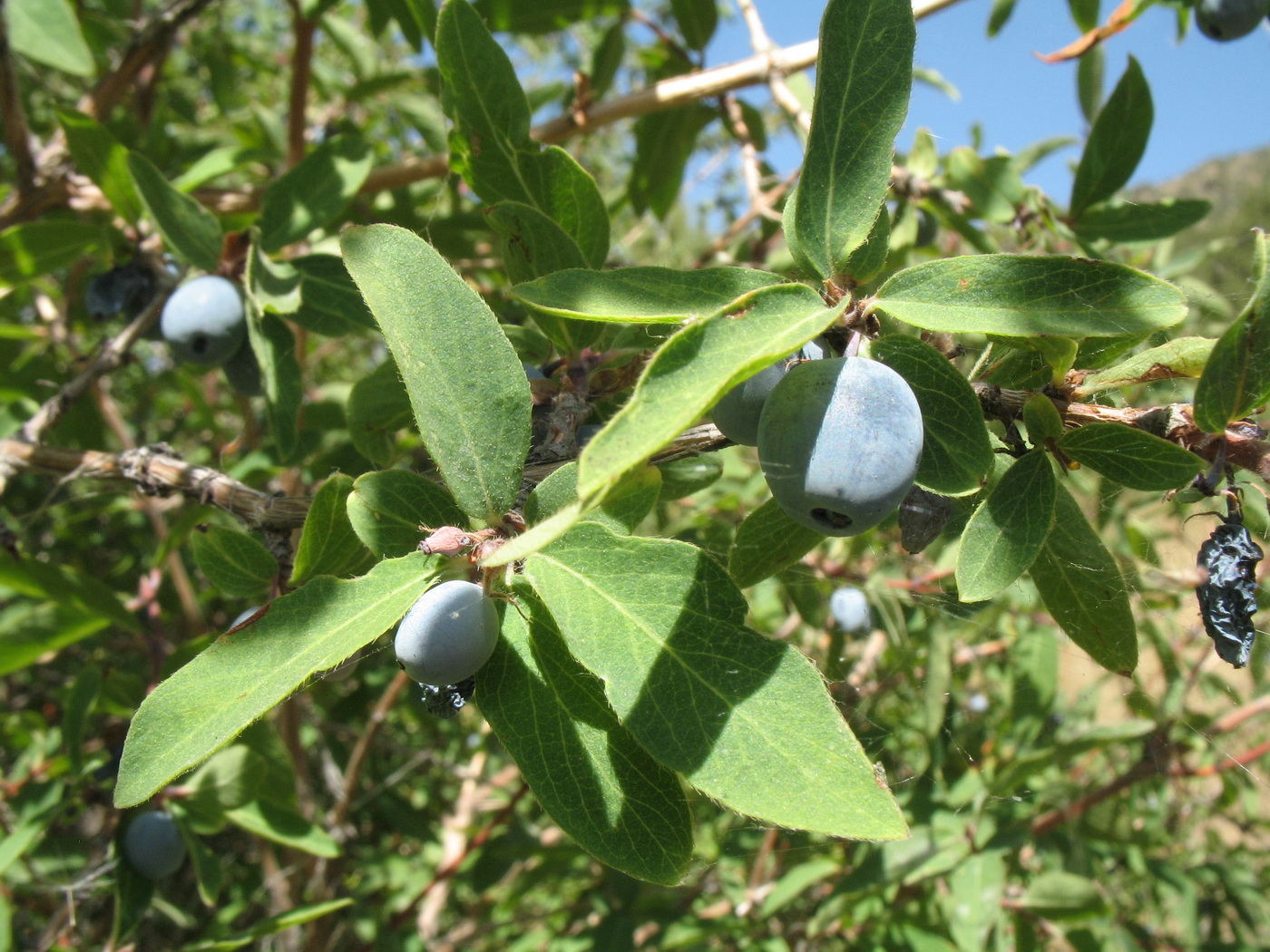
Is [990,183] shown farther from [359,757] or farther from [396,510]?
[359,757]

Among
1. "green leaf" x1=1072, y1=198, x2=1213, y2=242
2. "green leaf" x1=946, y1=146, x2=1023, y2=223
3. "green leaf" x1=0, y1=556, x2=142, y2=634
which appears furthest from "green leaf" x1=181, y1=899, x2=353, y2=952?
"green leaf" x1=1072, y1=198, x2=1213, y2=242

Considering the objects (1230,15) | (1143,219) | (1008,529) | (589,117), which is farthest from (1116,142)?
(1008,529)

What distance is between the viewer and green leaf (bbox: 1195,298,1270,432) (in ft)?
2.41

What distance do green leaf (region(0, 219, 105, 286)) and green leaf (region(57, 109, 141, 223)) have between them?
15 centimetres

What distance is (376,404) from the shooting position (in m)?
1.31

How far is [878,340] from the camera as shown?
843 mm

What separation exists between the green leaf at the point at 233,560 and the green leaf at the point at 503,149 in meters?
0.60

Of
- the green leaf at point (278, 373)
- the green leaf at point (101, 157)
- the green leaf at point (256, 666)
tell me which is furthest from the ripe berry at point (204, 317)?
the green leaf at point (256, 666)

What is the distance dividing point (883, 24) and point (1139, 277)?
333mm

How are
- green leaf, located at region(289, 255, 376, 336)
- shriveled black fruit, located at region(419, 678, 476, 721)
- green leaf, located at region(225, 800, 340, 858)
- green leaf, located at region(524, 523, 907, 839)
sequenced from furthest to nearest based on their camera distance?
green leaf, located at region(225, 800, 340, 858) → green leaf, located at region(289, 255, 376, 336) → shriveled black fruit, located at region(419, 678, 476, 721) → green leaf, located at region(524, 523, 907, 839)

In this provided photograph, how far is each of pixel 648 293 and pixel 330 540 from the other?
512 millimetres

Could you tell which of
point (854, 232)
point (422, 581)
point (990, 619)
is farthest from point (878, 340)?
point (990, 619)

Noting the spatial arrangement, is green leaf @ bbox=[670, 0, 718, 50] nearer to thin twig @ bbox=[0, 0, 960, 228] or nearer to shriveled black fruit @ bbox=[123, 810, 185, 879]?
thin twig @ bbox=[0, 0, 960, 228]

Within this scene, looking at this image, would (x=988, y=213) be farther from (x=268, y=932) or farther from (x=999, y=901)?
(x=268, y=932)
